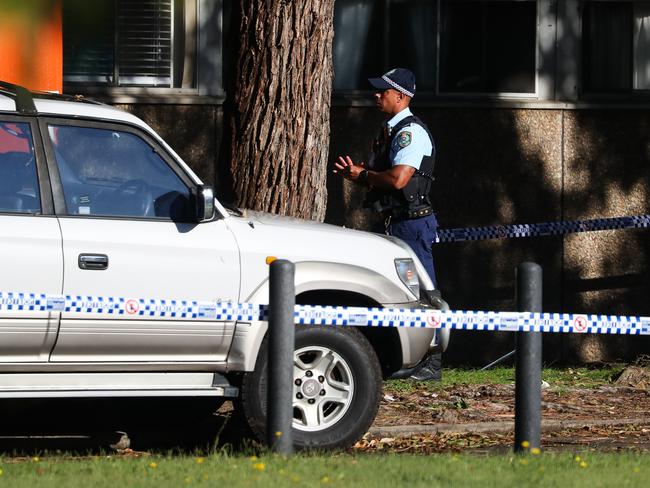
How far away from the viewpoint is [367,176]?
31.3ft

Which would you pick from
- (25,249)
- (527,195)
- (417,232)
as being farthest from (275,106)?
(527,195)

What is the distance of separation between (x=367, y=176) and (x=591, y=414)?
2189 mm

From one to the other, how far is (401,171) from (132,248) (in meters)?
2.94

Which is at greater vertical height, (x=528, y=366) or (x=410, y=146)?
(x=410, y=146)

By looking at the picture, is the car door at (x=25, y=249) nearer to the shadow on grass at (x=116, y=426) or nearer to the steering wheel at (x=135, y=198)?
the steering wheel at (x=135, y=198)

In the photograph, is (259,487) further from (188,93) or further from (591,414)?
(188,93)

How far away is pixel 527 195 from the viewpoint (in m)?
12.5

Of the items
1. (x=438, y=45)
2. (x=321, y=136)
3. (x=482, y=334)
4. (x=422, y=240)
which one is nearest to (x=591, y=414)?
(x=422, y=240)

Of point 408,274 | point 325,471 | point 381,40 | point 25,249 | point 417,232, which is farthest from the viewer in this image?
point 381,40

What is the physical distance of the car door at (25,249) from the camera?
6.78 m

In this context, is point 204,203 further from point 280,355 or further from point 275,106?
point 275,106

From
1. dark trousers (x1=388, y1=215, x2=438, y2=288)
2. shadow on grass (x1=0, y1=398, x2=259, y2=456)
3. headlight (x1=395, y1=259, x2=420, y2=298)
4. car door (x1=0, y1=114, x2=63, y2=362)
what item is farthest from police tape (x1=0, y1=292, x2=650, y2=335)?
dark trousers (x1=388, y1=215, x2=438, y2=288)

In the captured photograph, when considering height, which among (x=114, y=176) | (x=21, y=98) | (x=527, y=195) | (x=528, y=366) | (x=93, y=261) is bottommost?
(x=528, y=366)

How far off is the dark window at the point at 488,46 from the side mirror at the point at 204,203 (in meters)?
5.78
